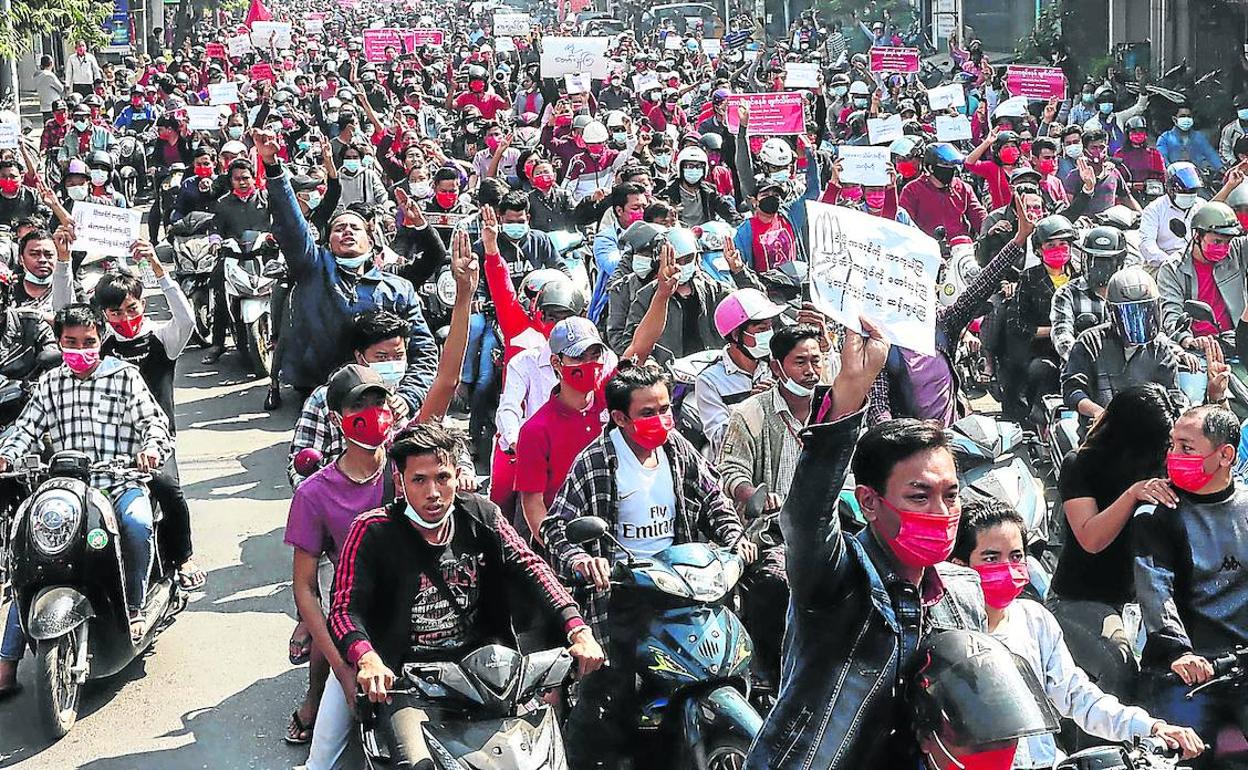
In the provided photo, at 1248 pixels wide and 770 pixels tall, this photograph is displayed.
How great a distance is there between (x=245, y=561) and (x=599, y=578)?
447cm

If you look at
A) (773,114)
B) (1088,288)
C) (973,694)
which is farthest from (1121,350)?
(773,114)

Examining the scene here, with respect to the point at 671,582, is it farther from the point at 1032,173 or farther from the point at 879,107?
the point at 879,107

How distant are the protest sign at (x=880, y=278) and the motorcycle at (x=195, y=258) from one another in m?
10.5

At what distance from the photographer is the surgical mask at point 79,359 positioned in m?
7.45

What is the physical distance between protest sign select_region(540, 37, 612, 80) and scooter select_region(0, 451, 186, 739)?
56.9ft

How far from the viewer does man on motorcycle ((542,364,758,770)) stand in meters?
5.72

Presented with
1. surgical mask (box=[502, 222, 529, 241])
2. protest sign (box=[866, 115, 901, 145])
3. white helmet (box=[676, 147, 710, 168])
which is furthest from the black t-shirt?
protest sign (box=[866, 115, 901, 145])

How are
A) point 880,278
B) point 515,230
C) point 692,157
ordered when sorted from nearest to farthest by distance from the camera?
1. point 880,278
2. point 515,230
3. point 692,157

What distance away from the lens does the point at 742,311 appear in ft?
24.8

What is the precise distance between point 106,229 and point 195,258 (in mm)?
4410

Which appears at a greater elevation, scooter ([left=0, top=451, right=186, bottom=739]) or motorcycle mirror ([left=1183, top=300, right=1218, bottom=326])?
motorcycle mirror ([left=1183, top=300, right=1218, bottom=326])

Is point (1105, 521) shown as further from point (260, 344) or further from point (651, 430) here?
point (260, 344)

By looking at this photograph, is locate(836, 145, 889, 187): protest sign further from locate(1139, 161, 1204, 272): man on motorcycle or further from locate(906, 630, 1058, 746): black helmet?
locate(906, 630, 1058, 746): black helmet

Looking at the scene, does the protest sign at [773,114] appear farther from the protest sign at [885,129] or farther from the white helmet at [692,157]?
the white helmet at [692,157]
